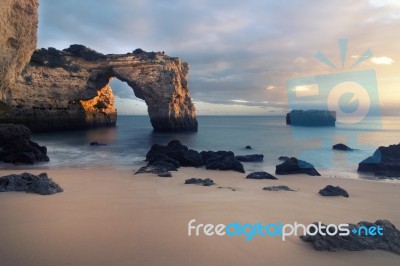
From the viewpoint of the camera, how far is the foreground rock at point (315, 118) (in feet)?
235

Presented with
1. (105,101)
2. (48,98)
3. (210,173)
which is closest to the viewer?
(210,173)

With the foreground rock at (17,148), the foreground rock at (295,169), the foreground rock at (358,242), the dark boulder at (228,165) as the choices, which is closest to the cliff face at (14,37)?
the foreground rock at (17,148)

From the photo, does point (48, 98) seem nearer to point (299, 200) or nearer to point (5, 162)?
point (5, 162)

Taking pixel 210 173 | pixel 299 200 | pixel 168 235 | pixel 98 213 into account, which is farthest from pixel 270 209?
pixel 210 173

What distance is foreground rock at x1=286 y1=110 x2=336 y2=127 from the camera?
71.8 m

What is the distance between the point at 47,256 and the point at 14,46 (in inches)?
307

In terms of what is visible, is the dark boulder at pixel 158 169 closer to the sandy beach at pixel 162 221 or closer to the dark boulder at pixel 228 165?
the dark boulder at pixel 228 165

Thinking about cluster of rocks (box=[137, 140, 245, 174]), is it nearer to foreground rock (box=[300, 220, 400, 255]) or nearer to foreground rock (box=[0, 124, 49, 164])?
foreground rock (box=[0, 124, 49, 164])

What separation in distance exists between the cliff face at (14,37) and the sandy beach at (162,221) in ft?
13.2

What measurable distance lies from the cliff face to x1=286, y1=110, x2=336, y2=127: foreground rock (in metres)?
71.7

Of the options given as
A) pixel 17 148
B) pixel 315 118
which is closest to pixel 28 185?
pixel 17 148

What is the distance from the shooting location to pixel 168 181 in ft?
28.6

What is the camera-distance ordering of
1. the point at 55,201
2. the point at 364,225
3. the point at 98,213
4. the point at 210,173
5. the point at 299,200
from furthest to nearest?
the point at 210,173
the point at 299,200
the point at 55,201
the point at 98,213
the point at 364,225

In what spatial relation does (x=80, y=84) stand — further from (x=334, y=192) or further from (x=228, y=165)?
(x=334, y=192)
